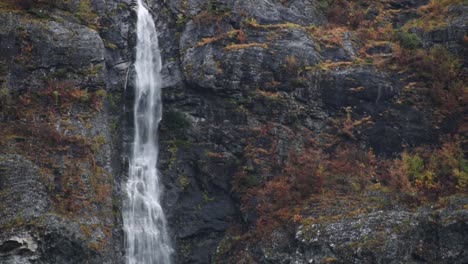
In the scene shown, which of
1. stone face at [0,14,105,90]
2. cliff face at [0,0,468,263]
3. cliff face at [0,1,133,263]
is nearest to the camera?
cliff face at [0,1,133,263]

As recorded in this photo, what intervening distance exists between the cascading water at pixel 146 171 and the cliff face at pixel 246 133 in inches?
17.2

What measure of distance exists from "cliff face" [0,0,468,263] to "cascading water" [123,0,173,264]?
0.44m

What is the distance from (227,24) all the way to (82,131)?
8.78 metres

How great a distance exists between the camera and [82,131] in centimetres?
2345

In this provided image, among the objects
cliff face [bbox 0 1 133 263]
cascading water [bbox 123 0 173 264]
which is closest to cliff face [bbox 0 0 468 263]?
cliff face [bbox 0 1 133 263]

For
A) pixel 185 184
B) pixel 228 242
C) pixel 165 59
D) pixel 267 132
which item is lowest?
pixel 228 242

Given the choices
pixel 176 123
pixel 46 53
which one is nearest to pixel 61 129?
pixel 46 53

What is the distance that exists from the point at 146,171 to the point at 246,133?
4.39 metres

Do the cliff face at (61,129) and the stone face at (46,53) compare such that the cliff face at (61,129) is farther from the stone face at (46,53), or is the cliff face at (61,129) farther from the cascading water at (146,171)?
the cascading water at (146,171)

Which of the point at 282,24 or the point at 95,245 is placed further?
the point at 282,24

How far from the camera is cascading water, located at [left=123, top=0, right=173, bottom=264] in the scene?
902 inches

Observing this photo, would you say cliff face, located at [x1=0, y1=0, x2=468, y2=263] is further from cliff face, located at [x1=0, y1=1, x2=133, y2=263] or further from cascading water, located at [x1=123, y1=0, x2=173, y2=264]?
cascading water, located at [x1=123, y1=0, x2=173, y2=264]

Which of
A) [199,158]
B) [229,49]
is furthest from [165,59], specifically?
[199,158]

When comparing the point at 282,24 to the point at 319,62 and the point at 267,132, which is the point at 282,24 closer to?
the point at 319,62
